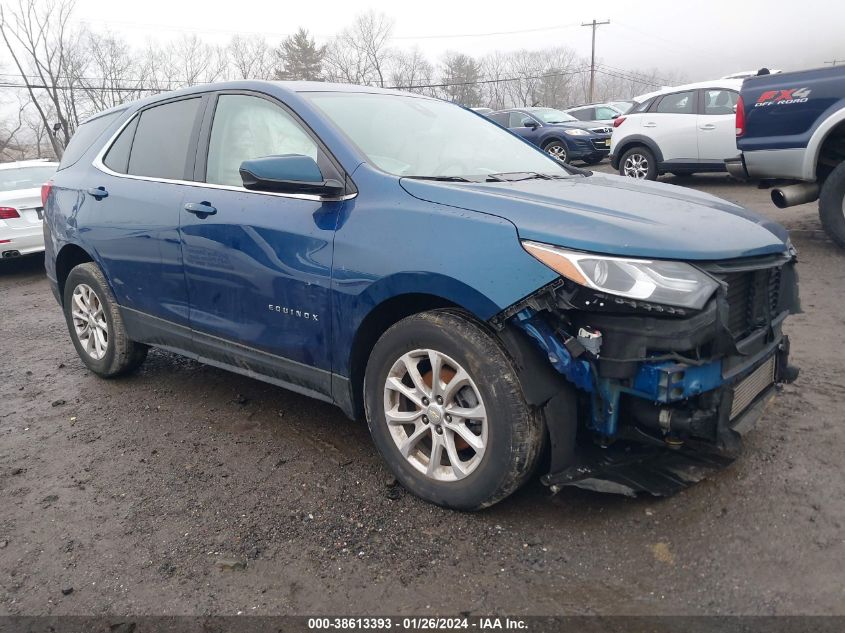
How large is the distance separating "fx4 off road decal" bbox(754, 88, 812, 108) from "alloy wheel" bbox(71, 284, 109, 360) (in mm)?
6344

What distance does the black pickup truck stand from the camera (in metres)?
6.31

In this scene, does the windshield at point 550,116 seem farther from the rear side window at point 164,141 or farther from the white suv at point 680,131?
the rear side window at point 164,141

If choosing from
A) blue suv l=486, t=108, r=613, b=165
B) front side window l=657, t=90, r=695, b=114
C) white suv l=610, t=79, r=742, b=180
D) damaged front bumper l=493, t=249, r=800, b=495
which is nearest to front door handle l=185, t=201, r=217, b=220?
damaged front bumper l=493, t=249, r=800, b=495

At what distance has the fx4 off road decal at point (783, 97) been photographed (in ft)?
21.1

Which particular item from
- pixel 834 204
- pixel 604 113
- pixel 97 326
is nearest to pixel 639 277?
pixel 97 326

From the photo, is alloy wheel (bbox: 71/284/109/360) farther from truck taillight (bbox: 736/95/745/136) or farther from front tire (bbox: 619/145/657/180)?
front tire (bbox: 619/145/657/180)

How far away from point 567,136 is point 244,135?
44.8ft

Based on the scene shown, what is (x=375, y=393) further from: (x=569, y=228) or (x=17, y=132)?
(x=17, y=132)

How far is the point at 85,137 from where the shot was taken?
4688mm

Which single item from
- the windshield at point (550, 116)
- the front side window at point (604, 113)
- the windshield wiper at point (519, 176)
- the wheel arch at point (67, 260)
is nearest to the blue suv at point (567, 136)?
the windshield at point (550, 116)

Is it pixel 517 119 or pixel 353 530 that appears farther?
pixel 517 119

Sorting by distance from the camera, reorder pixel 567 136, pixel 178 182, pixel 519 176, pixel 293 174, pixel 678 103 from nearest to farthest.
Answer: pixel 293 174, pixel 519 176, pixel 178 182, pixel 678 103, pixel 567 136

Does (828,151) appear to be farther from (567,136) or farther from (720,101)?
(567,136)

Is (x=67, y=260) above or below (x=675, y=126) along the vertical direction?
below
